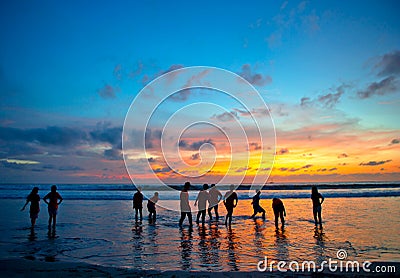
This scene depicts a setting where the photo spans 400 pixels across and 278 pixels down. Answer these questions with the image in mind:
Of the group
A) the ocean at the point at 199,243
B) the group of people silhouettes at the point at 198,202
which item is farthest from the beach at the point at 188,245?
the group of people silhouettes at the point at 198,202

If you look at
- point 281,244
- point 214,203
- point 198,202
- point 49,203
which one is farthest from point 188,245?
point 49,203

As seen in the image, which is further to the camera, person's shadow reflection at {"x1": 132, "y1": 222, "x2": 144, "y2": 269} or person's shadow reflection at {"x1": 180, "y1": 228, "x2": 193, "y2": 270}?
person's shadow reflection at {"x1": 132, "y1": 222, "x2": 144, "y2": 269}

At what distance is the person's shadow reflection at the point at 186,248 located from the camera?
8.11 m

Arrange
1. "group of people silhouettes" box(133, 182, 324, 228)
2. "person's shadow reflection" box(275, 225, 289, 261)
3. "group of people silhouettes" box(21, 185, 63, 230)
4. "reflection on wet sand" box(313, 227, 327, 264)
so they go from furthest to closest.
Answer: "group of people silhouettes" box(133, 182, 324, 228)
"group of people silhouettes" box(21, 185, 63, 230)
"person's shadow reflection" box(275, 225, 289, 261)
"reflection on wet sand" box(313, 227, 327, 264)

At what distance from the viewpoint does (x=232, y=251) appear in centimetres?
974

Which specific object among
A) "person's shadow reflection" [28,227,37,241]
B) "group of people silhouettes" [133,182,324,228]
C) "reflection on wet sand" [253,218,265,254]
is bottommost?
"reflection on wet sand" [253,218,265,254]

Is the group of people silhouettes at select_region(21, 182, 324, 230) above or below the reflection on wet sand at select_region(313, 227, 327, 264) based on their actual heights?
above

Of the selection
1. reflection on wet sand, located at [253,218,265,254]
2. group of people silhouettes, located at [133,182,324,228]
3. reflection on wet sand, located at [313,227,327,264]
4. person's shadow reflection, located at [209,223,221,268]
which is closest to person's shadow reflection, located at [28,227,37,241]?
group of people silhouettes, located at [133,182,324,228]

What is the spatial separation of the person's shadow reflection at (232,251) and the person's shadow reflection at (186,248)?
1.16m

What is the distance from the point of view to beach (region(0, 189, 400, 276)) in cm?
814

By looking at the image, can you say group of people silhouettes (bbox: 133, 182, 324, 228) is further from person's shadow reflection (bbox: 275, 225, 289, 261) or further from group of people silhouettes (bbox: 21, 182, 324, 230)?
person's shadow reflection (bbox: 275, 225, 289, 261)

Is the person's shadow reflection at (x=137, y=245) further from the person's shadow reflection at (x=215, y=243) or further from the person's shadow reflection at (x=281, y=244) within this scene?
the person's shadow reflection at (x=281, y=244)

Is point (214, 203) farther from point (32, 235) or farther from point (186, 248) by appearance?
point (32, 235)

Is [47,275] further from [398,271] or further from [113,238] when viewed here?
[398,271]
